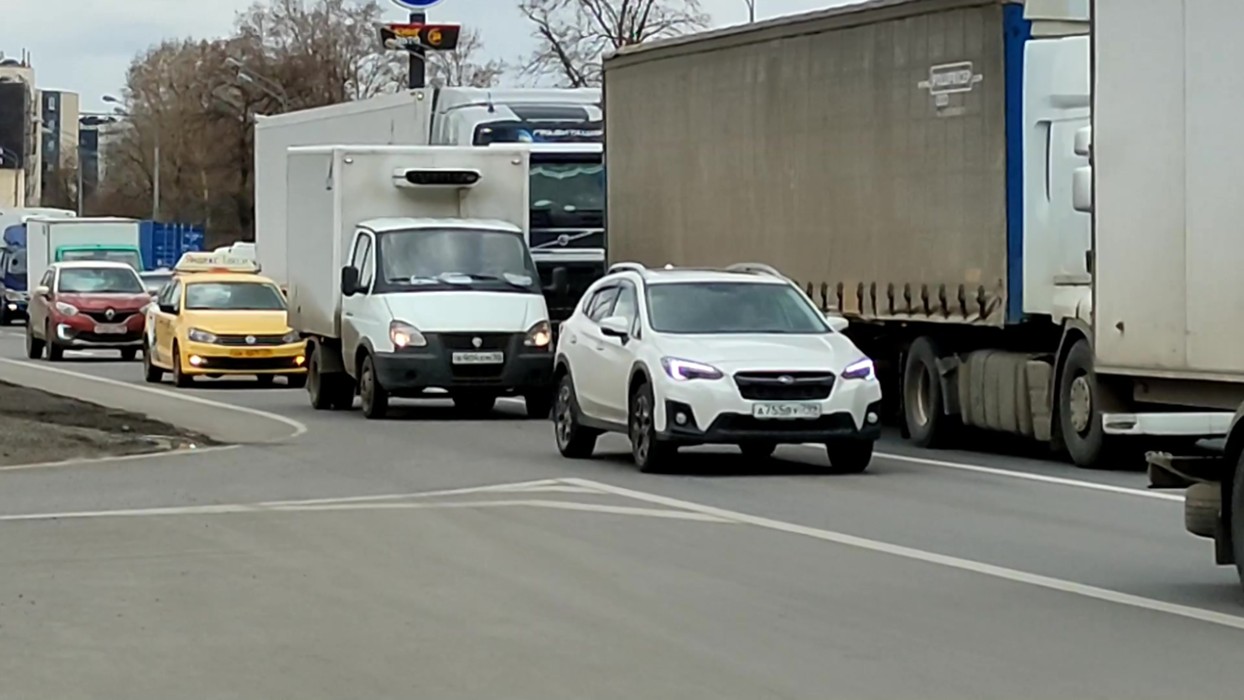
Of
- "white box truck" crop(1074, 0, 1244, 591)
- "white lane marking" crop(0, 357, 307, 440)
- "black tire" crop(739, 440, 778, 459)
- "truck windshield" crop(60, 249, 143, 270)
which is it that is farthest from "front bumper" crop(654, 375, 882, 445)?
"truck windshield" crop(60, 249, 143, 270)

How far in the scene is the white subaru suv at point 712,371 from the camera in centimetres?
1753

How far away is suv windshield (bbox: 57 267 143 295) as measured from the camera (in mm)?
42156

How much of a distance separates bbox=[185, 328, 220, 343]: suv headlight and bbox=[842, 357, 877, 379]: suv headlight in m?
15.9

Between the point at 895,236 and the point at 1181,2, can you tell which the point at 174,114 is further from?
the point at 1181,2

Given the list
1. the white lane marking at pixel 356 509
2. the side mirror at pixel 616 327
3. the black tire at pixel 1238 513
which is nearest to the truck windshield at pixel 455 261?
the side mirror at pixel 616 327

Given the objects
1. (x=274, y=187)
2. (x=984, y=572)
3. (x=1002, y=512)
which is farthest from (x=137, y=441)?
(x=274, y=187)

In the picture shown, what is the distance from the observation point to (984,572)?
39.8 ft

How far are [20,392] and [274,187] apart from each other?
1047cm

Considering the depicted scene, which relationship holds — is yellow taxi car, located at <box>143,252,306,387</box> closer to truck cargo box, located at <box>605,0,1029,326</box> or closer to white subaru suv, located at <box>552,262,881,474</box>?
truck cargo box, located at <box>605,0,1029,326</box>

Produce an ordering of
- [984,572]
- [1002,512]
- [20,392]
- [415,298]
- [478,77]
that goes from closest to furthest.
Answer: [984,572] < [1002,512] < [415,298] < [20,392] < [478,77]

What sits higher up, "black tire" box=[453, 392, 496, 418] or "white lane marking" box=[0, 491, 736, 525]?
"black tire" box=[453, 392, 496, 418]

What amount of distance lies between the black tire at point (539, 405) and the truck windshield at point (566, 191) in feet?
12.8

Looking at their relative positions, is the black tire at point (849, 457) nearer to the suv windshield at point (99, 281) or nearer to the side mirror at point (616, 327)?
the side mirror at point (616, 327)

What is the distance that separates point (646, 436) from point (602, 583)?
6.42 m
